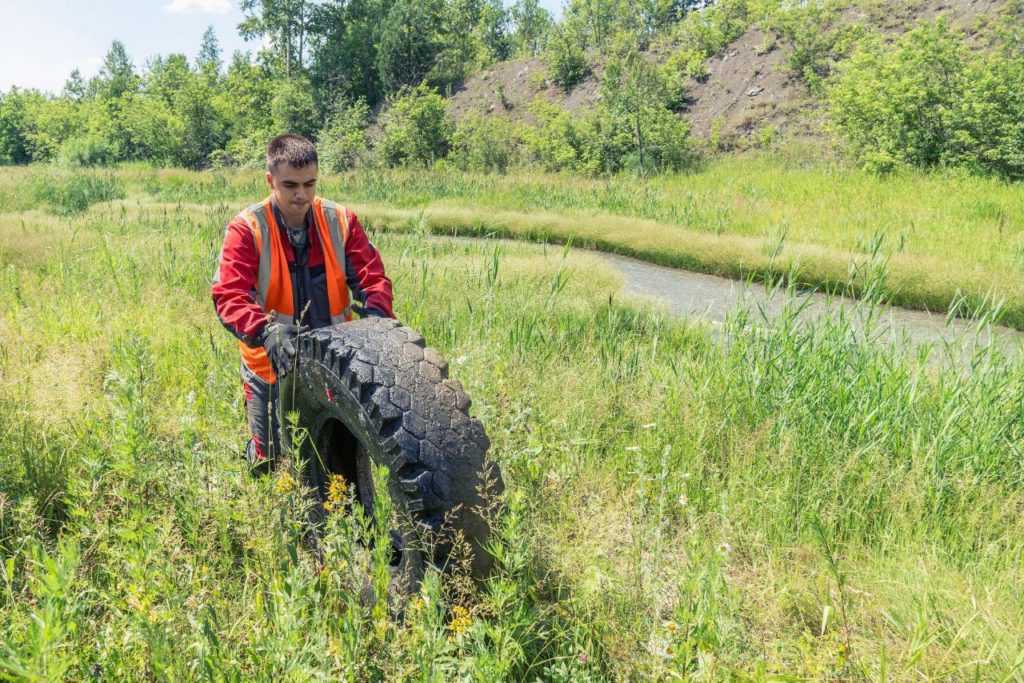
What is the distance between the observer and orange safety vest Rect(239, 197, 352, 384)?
343 cm

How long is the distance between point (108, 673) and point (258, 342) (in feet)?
4.56

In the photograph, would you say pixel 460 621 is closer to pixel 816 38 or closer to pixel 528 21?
pixel 816 38

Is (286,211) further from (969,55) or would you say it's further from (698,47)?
(698,47)

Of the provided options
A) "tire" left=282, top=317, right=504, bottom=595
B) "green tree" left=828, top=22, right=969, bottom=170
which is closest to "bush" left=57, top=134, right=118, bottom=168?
"green tree" left=828, top=22, right=969, bottom=170

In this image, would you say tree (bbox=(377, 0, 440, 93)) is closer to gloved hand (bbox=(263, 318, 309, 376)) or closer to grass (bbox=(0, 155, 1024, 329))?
grass (bbox=(0, 155, 1024, 329))

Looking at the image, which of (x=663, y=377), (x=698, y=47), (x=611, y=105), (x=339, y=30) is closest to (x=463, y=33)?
(x=339, y=30)

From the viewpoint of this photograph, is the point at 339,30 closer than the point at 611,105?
No

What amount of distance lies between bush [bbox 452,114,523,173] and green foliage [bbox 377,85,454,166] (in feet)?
3.38

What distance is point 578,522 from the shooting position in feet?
10.8

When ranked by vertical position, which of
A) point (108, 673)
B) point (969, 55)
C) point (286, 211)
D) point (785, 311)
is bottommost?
point (108, 673)

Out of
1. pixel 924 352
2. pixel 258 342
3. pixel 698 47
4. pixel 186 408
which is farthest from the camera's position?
pixel 698 47

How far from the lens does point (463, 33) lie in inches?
1676

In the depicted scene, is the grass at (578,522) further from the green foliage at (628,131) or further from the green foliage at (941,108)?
the green foliage at (628,131)

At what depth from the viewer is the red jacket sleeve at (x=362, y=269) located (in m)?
3.63
